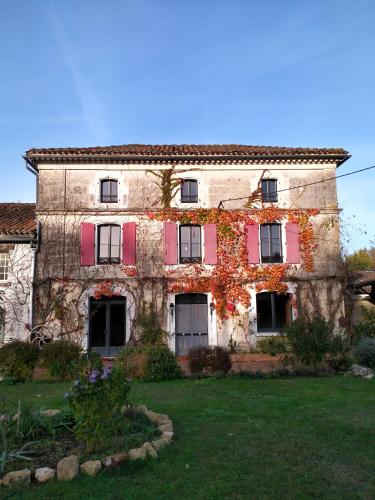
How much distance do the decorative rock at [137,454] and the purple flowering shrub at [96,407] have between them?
1.19 ft

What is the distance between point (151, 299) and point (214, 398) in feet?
27.8

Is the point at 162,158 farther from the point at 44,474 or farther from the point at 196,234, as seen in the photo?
the point at 44,474

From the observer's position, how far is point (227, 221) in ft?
56.3

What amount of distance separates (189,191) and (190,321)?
17.6 feet

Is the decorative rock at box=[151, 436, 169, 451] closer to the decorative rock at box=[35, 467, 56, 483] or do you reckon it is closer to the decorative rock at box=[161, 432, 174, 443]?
the decorative rock at box=[161, 432, 174, 443]

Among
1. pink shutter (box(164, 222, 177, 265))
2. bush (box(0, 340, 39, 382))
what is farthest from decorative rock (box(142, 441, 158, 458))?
pink shutter (box(164, 222, 177, 265))

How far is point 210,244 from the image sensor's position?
55.8ft

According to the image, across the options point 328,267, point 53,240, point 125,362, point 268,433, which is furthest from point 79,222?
point 268,433

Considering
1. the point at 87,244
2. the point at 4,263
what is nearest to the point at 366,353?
the point at 87,244

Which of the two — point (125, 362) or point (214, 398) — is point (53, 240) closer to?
point (125, 362)

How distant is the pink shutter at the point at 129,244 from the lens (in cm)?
1683

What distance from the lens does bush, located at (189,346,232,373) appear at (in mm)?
11352

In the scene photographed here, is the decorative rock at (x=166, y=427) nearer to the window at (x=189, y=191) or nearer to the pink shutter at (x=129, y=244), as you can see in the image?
the pink shutter at (x=129, y=244)

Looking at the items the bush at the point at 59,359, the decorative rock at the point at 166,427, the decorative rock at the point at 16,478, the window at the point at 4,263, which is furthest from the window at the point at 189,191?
the decorative rock at the point at 16,478
